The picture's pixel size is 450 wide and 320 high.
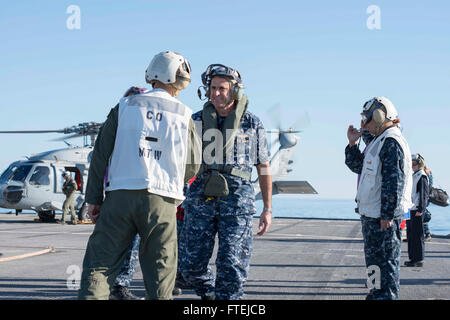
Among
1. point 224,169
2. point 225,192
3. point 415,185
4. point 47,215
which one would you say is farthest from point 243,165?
point 47,215

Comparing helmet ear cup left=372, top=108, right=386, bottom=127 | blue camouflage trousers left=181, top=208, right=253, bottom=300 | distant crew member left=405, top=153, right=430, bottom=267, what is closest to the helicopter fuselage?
distant crew member left=405, top=153, right=430, bottom=267

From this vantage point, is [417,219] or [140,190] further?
[417,219]

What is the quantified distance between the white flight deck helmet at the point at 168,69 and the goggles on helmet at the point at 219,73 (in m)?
0.71

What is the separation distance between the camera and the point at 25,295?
16.6 ft

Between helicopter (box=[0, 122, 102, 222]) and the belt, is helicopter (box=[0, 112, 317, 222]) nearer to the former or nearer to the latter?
helicopter (box=[0, 122, 102, 222])

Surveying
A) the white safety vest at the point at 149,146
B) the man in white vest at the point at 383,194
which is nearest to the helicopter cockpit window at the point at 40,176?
the man in white vest at the point at 383,194

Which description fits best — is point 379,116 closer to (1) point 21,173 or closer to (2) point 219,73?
(2) point 219,73

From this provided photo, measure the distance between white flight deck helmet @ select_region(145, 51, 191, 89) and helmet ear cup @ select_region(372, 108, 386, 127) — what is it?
80.6 inches

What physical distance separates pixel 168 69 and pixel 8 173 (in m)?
17.3

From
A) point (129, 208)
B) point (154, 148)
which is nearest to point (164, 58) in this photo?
point (154, 148)

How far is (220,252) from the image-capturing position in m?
4.11

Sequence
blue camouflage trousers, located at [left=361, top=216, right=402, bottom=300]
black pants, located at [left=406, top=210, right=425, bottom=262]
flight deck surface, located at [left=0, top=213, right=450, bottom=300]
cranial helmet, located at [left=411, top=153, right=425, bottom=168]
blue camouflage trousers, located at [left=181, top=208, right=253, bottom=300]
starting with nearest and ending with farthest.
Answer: blue camouflage trousers, located at [left=181, top=208, right=253, bottom=300], blue camouflage trousers, located at [left=361, top=216, right=402, bottom=300], flight deck surface, located at [left=0, top=213, right=450, bottom=300], black pants, located at [left=406, top=210, right=425, bottom=262], cranial helmet, located at [left=411, top=153, right=425, bottom=168]

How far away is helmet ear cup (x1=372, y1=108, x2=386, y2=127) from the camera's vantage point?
472 cm

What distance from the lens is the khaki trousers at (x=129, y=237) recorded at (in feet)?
9.93
